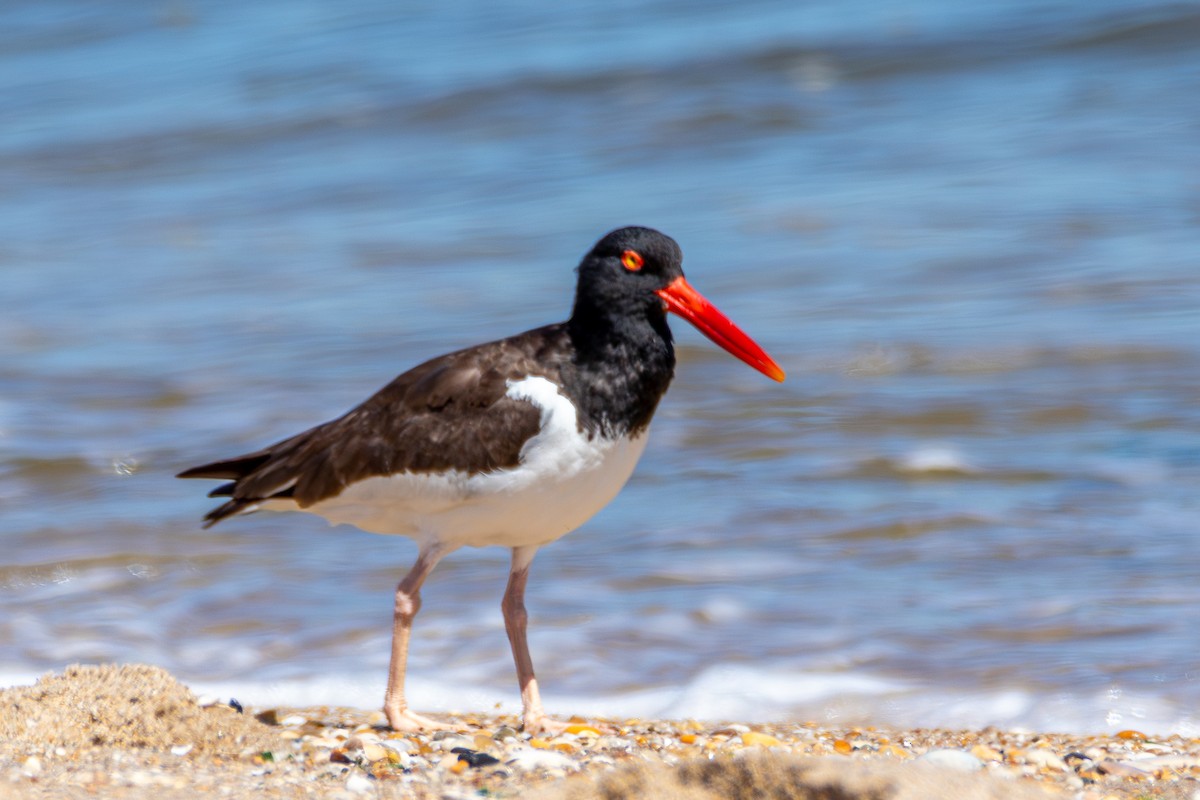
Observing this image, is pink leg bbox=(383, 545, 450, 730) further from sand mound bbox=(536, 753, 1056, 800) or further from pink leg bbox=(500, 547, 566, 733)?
sand mound bbox=(536, 753, 1056, 800)

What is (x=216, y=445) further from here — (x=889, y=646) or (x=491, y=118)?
(x=491, y=118)

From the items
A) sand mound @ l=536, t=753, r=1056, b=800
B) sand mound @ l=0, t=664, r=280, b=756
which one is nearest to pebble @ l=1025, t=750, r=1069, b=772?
sand mound @ l=536, t=753, r=1056, b=800

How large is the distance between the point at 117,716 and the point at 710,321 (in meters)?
2.00

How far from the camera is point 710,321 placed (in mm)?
4816

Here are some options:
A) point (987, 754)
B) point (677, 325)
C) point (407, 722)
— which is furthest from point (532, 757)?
point (677, 325)

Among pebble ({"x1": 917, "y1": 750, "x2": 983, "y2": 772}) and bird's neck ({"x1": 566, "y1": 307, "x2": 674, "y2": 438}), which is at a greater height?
bird's neck ({"x1": 566, "y1": 307, "x2": 674, "y2": 438})

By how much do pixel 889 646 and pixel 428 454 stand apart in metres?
1.79

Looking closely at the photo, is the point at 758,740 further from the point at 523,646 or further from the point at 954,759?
the point at 523,646

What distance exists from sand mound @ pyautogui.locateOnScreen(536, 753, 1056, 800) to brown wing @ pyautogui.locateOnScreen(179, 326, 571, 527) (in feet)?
4.37

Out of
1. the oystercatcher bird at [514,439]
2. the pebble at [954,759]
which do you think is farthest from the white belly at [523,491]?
the pebble at [954,759]

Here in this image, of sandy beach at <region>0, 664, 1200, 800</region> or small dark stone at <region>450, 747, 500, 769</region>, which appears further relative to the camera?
small dark stone at <region>450, 747, 500, 769</region>

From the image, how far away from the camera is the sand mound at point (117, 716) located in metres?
4.21

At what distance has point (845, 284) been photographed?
32.9 ft

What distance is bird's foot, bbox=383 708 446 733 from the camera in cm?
466
